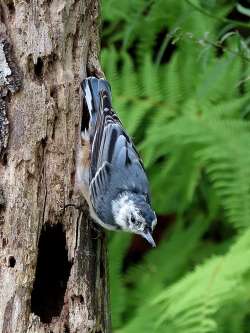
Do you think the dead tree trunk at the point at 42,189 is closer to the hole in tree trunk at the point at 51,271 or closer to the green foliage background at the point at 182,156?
the hole in tree trunk at the point at 51,271

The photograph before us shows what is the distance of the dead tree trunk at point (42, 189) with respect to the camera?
335 cm

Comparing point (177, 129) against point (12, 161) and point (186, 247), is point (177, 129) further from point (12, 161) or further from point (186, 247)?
point (12, 161)

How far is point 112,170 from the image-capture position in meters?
3.72

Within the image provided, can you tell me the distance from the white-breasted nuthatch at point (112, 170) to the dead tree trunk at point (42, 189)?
131 millimetres

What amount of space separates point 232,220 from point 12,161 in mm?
1810

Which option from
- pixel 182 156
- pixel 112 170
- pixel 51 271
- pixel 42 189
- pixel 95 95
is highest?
pixel 182 156

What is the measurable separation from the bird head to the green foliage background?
738mm

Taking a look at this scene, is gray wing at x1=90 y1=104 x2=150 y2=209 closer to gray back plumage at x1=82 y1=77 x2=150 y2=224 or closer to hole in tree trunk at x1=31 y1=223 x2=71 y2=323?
gray back plumage at x1=82 y1=77 x2=150 y2=224

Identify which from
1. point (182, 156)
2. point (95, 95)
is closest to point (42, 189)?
point (95, 95)

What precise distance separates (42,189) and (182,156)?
1904mm

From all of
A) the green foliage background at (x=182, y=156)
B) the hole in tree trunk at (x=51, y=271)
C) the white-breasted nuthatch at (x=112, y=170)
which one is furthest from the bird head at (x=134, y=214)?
the green foliage background at (x=182, y=156)

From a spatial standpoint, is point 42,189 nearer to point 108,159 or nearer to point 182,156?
point 108,159

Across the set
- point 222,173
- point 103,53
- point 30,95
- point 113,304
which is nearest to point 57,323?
point 30,95

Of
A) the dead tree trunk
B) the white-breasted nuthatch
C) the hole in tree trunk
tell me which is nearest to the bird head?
the white-breasted nuthatch
